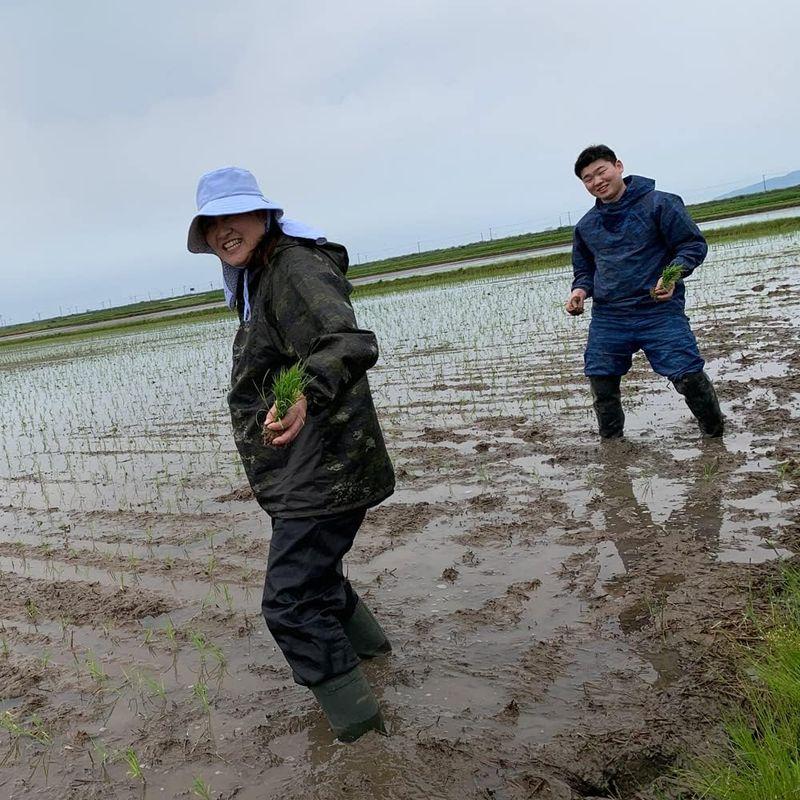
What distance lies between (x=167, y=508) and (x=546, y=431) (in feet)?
9.60

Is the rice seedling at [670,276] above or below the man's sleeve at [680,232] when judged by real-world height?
below

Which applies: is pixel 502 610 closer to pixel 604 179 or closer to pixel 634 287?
pixel 634 287

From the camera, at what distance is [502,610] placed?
342 centimetres

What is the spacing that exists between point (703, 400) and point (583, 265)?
132 centimetres

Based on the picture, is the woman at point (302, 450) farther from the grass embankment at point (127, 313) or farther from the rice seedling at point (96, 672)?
the grass embankment at point (127, 313)

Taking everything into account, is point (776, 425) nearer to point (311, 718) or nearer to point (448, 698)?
point (448, 698)

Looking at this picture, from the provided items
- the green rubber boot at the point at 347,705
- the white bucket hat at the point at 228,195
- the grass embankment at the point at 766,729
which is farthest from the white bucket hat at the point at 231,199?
the grass embankment at the point at 766,729

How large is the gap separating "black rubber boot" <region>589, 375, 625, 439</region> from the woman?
3.24 m

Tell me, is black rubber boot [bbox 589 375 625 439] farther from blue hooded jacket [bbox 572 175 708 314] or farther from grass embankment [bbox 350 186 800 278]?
grass embankment [bbox 350 186 800 278]

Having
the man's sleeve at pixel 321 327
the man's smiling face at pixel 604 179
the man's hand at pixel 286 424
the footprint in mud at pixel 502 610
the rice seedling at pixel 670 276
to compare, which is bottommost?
the footprint in mud at pixel 502 610

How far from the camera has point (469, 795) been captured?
7.53ft

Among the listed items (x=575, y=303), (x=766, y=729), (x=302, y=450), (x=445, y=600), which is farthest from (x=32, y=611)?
(x=575, y=303)

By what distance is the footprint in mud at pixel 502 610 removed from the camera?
3340 mm

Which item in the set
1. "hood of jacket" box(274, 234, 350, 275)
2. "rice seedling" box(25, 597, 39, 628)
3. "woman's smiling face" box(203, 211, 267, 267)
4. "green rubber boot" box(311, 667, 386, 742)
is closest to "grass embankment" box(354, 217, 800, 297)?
"rice seedling" box(25, 597, 39, 628)
